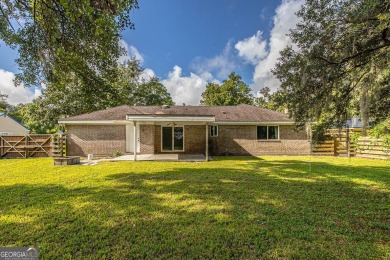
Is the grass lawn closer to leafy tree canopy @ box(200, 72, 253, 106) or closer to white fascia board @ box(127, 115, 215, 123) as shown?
white fascia board @ box(127, 115, 215, 123)

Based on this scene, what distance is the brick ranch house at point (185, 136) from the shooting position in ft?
44.6

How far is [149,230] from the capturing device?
3.28m

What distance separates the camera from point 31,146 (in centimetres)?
1306

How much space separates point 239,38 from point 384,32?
42.5 ft

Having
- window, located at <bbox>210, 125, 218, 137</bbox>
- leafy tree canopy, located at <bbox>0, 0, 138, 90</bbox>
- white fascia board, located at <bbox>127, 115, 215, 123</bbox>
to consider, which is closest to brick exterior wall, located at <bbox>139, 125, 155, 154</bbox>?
white fascia board, located at <bbox>127, 115, 215, 123</bbox>

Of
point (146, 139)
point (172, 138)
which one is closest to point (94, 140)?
point (146, 139)

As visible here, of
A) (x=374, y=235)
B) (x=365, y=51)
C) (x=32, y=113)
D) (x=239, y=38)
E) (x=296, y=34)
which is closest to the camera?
(x=374, y=235)

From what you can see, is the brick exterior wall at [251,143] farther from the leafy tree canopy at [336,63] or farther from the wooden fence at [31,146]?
the wooden fence at [31,146]

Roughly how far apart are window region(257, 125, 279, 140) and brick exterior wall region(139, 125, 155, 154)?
26.1 feet

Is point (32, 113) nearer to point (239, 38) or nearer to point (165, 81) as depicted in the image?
point (165, 81)

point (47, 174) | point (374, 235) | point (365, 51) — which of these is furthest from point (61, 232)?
point (365, 51)

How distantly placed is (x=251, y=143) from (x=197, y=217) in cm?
1159

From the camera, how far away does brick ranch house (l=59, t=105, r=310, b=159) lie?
13602mm

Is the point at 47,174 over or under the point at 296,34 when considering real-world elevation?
under
